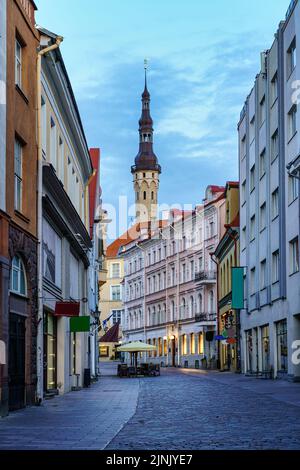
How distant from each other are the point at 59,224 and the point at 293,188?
46.7ft

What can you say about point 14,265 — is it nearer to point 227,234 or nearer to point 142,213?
point 227,234

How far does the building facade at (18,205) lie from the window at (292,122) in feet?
57.9

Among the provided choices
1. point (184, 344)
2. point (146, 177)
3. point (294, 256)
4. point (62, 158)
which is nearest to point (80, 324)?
point (62, 158)

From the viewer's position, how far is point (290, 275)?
3778 centimetres

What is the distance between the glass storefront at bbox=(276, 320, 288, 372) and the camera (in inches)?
1545

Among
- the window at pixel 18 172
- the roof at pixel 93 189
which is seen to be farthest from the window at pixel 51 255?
the roof at pixel 93 189

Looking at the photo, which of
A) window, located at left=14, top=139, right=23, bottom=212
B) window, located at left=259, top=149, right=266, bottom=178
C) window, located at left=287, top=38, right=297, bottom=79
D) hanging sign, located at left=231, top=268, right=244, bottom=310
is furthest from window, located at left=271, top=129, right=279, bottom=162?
window, located at left=14, top=139, right=23, bottom=212

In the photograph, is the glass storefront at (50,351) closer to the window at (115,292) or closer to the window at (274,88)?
the window at (274,88)

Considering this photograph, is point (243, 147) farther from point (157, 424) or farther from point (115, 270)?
point (115, 270)

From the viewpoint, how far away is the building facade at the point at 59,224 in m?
24.4

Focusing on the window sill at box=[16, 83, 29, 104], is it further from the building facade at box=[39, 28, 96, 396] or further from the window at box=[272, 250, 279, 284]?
the window at box=[272, 250, 279, 284]
